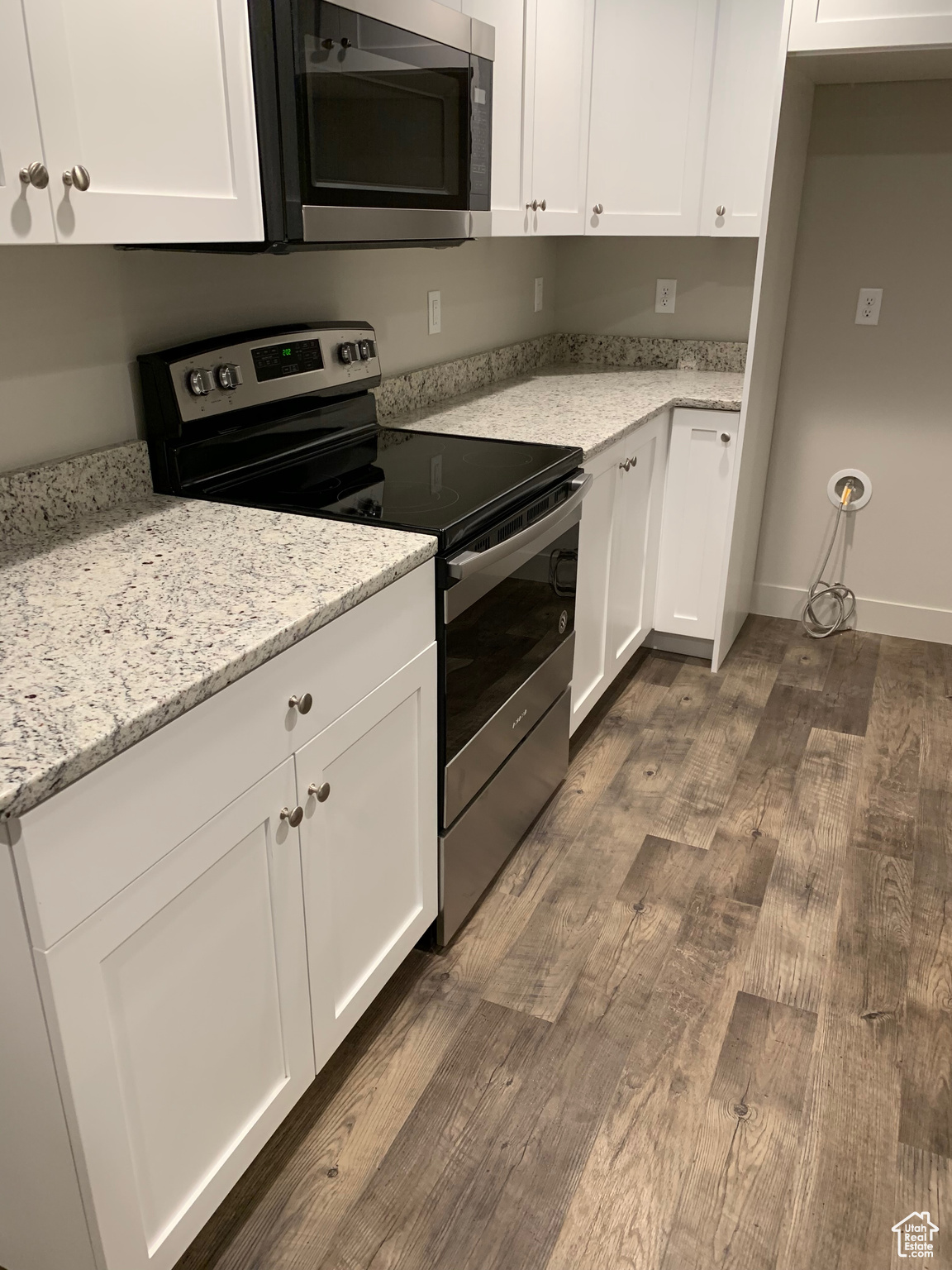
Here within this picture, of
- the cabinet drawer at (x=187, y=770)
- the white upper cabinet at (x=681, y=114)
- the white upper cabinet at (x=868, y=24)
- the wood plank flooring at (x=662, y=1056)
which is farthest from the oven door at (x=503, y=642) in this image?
the white upper cabinet at (x=868, y=24)

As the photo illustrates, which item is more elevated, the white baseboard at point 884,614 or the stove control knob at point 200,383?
the stove control knob at point 200,383

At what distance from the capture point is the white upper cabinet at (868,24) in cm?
232

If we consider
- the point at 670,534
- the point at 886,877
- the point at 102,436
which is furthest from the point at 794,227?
the point at 102,436

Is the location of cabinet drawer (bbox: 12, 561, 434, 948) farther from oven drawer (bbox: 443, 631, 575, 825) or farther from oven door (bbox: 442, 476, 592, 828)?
oven drawer (bbox: 443, 631, 575, 825)

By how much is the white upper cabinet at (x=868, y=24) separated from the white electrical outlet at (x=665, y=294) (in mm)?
895

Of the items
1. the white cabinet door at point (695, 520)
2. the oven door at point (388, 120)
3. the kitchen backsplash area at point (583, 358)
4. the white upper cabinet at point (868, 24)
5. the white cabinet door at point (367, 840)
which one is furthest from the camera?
the white cabinet door at point (695, 520)

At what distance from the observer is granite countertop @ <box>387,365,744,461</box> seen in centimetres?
236

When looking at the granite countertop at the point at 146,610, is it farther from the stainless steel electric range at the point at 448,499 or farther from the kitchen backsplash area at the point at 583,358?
the kitchen backsplash area at the point at 583,358

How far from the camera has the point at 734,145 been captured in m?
2.74

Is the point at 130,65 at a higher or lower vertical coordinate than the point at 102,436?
higher

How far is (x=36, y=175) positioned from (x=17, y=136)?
4 centimetres

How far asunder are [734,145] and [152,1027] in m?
2.70

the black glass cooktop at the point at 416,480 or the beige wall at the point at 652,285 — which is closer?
the black glass cooktop at the point at 416,480

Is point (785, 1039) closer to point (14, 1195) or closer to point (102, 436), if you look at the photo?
point (14, 1195)
